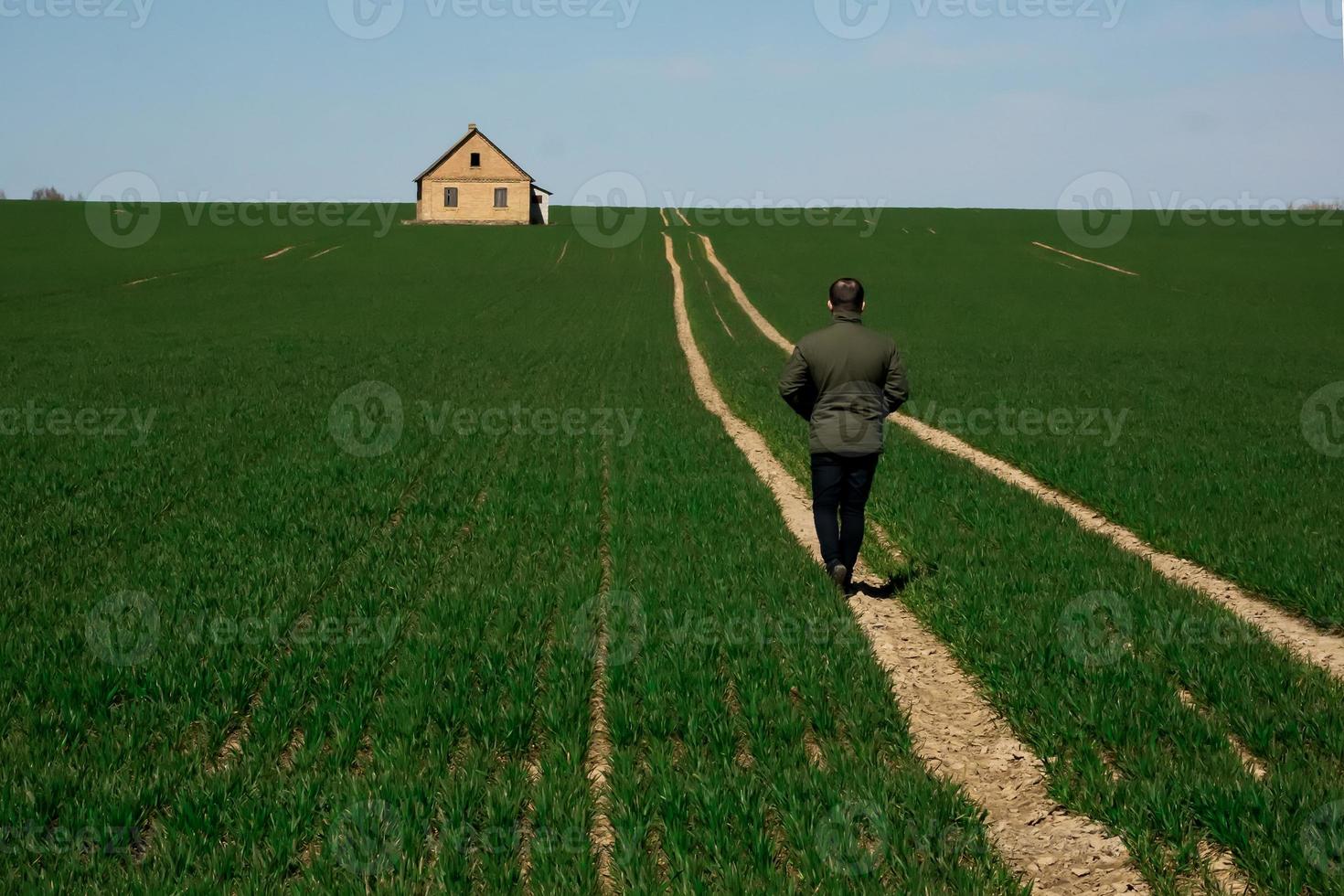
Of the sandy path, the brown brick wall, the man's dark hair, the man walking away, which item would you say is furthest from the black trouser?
the brown brick wall

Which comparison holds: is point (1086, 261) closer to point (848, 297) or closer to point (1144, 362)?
point (1144, 362)

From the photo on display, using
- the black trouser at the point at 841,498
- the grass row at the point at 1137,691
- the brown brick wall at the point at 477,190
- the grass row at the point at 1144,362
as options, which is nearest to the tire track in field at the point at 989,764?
the grass row at the point at 1137,691

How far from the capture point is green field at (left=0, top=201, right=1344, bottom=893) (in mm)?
4359

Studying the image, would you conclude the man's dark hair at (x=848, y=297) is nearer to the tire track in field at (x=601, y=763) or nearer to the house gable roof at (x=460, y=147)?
the tire track in field at (x=601, y=763)

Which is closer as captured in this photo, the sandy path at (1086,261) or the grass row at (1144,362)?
the grass row at (1144,362)

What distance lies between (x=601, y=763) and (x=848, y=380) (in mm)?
4108

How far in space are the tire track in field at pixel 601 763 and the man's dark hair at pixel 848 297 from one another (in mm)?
3216

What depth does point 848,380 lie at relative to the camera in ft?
26.4

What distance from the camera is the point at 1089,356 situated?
29922mm

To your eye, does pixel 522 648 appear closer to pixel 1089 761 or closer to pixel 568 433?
pixel 1089 761

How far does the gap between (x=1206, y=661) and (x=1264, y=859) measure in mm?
2498

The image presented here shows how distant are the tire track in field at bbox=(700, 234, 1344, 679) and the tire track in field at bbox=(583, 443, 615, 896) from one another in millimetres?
4955

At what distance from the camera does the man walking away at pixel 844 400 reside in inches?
315

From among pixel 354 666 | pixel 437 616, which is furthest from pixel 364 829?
pixel 437 616
